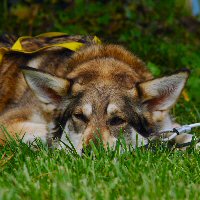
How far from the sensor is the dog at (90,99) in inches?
185

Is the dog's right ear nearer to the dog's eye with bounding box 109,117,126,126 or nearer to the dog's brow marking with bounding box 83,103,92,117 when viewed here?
the dog's brow marking with bounding box 83,103,92,117

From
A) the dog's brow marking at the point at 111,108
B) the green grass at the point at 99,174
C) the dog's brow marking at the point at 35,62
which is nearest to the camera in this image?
the green grass at the point at 99,174

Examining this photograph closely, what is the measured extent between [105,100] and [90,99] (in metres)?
0.12

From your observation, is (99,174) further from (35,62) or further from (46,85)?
(35,62)

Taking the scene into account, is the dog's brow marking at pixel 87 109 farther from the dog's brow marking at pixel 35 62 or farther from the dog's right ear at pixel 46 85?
the dog's brow marking at pixel 35 62

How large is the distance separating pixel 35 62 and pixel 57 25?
13.5ft

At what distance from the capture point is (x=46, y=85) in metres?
5.00

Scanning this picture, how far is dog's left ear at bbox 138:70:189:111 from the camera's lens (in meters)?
4.81

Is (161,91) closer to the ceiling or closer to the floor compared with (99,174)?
closer to the ceiling

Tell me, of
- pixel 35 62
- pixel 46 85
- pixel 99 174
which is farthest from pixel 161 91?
pixel 35 62

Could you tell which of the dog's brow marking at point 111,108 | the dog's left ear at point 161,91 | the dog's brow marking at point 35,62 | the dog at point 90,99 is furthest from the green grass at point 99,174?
the dog's brow marking at point 35,62

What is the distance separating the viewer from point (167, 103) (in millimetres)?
4973

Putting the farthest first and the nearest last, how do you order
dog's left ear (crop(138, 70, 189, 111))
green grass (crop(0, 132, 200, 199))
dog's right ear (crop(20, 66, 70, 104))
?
dog's right ear (crop(20, 66, 70, 104)), dog's left ear (crop(138, 70, 189, 111)), green grass (crop(0, 132, 200, 199))

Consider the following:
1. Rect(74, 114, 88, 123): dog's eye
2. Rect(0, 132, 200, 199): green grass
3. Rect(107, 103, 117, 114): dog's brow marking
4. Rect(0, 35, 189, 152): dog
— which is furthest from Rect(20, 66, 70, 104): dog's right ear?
Rect(0, 132, 200, 199): green grass
